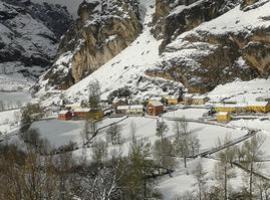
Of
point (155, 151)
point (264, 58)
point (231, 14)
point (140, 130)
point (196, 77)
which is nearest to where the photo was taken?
point (155, 151)

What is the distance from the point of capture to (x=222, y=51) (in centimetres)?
16725

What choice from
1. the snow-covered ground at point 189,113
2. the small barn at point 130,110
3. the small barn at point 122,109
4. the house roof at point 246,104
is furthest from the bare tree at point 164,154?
the small barn at point 122,109

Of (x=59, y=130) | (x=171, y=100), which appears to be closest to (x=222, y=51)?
(x=171, y=100)

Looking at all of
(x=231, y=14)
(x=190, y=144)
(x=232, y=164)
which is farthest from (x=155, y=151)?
(x=231, y=14)

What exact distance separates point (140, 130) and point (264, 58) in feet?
188

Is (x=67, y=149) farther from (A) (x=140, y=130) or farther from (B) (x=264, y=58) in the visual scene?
(B) (x=264, y=58)

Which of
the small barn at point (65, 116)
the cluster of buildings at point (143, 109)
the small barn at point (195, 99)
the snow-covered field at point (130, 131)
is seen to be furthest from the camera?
the small barn at point (65, 116)

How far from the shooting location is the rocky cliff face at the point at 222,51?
517 feet

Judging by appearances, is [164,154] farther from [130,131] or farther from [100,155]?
[130,131]

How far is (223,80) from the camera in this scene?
532ft

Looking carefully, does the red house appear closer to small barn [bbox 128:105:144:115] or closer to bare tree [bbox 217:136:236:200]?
small barn [bbox 128:105:144:115]

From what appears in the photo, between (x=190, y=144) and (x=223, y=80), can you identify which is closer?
(x=190, y=144)

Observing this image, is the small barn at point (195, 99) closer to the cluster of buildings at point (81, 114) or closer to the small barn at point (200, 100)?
the small barn at point (200, 100)

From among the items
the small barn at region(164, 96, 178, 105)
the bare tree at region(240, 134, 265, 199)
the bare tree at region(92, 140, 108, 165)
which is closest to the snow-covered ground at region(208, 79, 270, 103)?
the small barn at region(164, 96, 178, 105)
